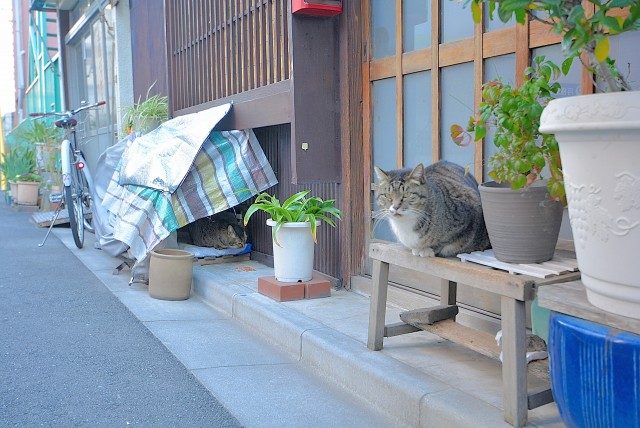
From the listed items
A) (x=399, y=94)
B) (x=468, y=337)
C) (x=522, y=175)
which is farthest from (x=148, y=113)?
(x=522, y=175)

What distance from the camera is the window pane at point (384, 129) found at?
4.43 metres

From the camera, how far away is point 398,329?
3.47 m

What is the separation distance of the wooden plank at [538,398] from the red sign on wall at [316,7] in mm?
3009

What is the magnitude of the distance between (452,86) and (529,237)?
1.59 meters

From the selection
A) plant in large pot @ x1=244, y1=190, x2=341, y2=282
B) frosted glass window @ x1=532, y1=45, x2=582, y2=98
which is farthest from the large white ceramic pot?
plant in large pot @ x1=244, y1=190, x2=341, y2=282

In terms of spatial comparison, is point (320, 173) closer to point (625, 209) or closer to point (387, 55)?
point (387, 55)

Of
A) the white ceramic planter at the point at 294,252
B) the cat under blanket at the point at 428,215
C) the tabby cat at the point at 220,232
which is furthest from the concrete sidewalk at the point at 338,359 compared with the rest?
the tabby cat at the point at 220,232

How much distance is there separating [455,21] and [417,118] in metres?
0.65

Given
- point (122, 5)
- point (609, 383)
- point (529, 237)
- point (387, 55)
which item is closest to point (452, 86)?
point (387, 55)

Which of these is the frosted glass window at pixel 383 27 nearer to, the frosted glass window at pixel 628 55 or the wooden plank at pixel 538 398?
the frosted glass window at pixel 628 55

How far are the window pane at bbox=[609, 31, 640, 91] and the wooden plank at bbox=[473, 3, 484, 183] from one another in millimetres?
815

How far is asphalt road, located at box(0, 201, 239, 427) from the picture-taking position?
10.1 feet

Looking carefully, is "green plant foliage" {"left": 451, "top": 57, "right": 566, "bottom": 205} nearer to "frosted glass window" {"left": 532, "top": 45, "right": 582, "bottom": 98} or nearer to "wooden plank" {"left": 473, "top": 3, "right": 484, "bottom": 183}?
"frosted glass window" {"left": 532, "top": 45, "right": 582, "bottom": 98}

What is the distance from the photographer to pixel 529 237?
2.53 meters
